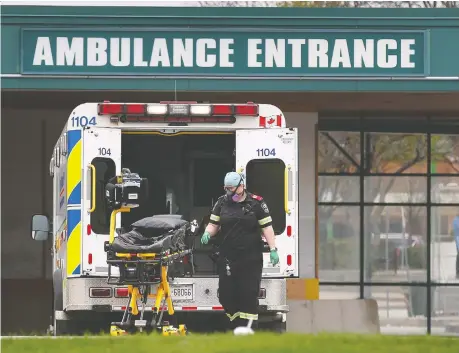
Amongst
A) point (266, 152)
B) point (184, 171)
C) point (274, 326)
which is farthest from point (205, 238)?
point (184, 171)

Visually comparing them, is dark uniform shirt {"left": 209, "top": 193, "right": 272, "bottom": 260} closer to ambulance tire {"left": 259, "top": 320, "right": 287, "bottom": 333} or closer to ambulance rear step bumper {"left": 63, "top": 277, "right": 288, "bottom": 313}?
ambulance rear step bumper {"left": 63, "top": 277, "right": 288, "bottom": 313}

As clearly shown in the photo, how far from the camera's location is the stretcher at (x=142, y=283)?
43.7 feet

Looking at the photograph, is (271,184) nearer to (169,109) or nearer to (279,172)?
(279,172)

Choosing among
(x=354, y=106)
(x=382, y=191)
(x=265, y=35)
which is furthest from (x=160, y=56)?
(x=382, y=191)

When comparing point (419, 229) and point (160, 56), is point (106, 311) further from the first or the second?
point (419, 229)

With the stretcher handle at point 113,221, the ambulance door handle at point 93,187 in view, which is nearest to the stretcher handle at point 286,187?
the stretcher handle at point 113,221

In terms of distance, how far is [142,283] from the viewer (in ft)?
43.7

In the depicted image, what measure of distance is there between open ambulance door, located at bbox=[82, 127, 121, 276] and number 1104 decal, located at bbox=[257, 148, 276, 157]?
149cm

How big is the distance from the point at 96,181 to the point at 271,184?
6.20 ft

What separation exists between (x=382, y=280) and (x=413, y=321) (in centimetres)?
92

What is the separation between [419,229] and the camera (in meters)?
23.5

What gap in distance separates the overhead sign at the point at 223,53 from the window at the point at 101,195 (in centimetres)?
515

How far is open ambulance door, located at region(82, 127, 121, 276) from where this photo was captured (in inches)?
564

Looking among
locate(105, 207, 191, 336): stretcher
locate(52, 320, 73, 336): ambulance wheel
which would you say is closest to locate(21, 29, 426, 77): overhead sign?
locate(52, 320, 73, 336): ambulance wheel
